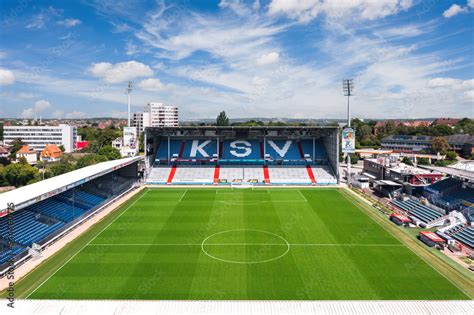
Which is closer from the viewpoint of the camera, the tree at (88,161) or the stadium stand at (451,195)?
the stadium stand at (451,195)

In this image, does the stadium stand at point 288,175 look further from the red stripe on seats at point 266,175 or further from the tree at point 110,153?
the tree at point 110,153

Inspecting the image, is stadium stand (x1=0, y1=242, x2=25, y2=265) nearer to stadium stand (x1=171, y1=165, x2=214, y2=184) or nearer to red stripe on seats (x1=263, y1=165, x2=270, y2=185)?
stadium stand (x1=171, y1=165, x2=214, y2=184)

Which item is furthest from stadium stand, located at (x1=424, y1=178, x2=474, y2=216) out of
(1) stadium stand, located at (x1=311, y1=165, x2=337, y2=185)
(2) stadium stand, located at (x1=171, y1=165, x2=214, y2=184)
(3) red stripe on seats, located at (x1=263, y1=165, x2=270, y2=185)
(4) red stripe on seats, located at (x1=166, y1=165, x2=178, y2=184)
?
(4) red stripe on seats, located at (x1=166, y1=165, x2=178, y2=184)

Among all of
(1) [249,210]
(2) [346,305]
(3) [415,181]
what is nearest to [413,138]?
(3) [415,181]

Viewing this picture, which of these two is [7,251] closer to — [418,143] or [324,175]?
[324,175]

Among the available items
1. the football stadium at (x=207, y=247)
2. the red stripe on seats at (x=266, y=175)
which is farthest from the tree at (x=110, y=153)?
the red stripe on seats at (x=266, y=175)

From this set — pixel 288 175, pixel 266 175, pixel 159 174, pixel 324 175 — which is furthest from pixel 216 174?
pixel 324 175
